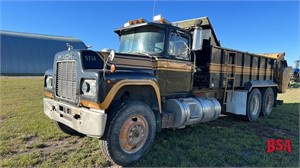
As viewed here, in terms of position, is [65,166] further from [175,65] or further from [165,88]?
[175,65]

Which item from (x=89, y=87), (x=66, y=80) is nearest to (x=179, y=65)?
(x=89, y=87)

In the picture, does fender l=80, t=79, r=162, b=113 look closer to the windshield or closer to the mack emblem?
the mack emblem

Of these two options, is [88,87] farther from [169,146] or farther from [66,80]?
[169,146]

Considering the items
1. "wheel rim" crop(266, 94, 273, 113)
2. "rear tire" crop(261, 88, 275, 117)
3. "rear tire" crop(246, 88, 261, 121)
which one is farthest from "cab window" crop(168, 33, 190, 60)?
"wheel rim" crop(266, 94, 273, 113)

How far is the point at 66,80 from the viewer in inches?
172

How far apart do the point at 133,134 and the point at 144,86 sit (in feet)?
3.10

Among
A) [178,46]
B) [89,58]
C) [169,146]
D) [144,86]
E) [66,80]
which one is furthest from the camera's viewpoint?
[178,46]

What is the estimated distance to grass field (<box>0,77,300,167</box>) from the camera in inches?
161

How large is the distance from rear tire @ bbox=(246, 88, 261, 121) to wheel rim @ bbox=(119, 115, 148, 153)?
4.68 m

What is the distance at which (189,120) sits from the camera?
5.42 metres

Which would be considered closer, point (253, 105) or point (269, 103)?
point (253, 105)

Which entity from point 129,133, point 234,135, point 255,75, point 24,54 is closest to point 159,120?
point 129,133

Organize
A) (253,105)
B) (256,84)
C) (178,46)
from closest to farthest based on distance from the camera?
(178,46), (256,84), (253,105)

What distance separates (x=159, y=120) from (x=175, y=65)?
4.66 ft
